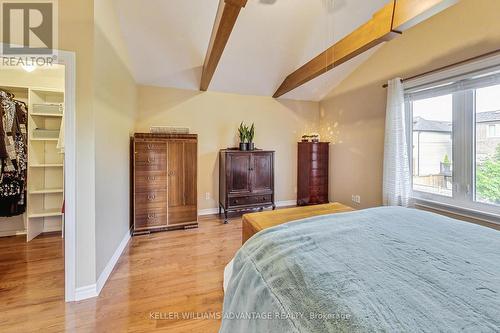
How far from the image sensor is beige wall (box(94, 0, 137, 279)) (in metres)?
1.76

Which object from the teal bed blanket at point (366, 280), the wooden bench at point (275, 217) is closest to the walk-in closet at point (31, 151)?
the wooden bench at point (275, 217)

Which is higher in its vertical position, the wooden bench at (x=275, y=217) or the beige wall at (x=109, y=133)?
the beige wall at (x=109, y=133)

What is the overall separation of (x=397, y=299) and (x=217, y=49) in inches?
102

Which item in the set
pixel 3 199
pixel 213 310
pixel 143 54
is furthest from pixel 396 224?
pixel 3 199

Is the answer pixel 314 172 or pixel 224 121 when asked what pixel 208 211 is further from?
pixel 314 172

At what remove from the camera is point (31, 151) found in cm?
276

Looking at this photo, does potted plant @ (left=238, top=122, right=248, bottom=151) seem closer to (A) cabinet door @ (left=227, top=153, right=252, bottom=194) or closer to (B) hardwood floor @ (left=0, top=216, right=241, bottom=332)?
(A) cabinet door @ (left=227, top=153, right=252, bottom=194)

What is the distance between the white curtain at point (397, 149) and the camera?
8.98ft

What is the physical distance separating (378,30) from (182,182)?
2.91m

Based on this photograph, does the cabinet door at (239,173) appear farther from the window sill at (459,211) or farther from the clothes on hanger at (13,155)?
the clothes on hanger at (13,155)

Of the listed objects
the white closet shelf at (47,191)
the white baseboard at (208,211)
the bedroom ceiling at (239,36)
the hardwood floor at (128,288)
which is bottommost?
the hardwood floor at (128,288)

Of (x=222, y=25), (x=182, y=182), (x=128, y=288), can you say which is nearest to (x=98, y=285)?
(x=128, y=288)

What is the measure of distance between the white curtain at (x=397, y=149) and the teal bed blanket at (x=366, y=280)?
171 centimetres

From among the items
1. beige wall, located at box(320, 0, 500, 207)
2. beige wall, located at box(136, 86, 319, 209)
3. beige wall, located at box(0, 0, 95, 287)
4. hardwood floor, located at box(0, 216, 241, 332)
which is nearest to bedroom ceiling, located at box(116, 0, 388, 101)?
beige wall, located at box(136, 86, 319, 209)
